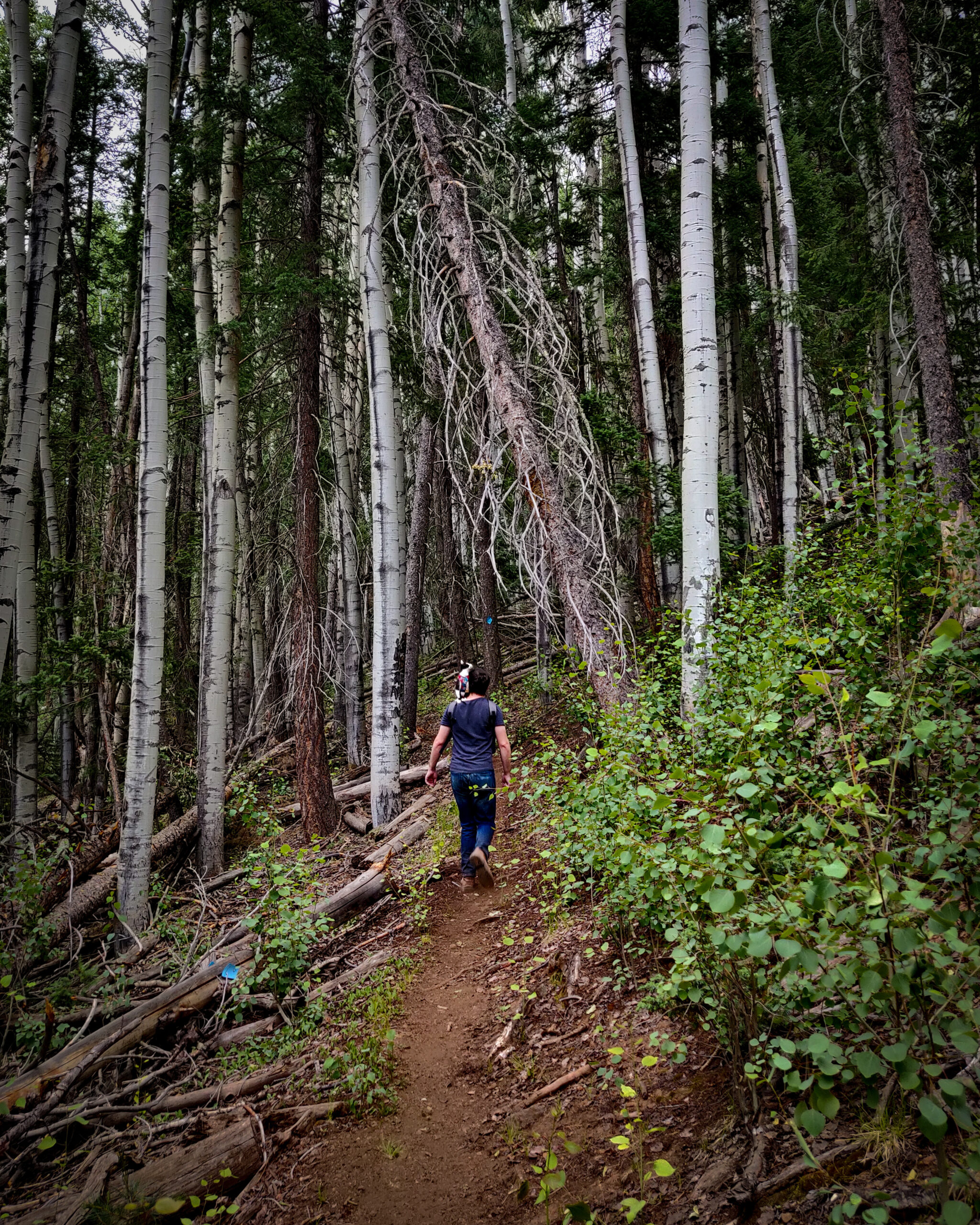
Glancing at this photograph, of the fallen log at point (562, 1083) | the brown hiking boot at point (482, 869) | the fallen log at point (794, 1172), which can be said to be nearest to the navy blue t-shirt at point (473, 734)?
the brown hiking boot at point (482, 869)

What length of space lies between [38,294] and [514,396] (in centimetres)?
471

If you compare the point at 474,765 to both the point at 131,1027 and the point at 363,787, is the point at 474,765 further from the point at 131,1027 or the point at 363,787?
the point at 363,787

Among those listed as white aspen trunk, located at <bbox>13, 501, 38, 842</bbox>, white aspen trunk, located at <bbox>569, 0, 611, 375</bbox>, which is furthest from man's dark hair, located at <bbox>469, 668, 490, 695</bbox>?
white aspen trunk, located at <bbox>569, 0, 611, 375</bbox>

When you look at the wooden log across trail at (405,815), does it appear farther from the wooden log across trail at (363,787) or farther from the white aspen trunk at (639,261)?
the white aspen trunk at (639,261)

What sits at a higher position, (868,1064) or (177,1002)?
(868,1064)

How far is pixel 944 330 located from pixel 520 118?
5908mm

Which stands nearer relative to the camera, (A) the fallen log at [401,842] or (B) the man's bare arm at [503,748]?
(B) the man's bare arm at [503,748]

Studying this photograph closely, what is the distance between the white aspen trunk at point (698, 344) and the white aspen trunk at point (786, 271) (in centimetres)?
530

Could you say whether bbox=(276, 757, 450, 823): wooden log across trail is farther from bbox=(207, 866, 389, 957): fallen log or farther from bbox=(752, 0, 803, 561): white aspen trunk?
bbox=(752, 0, 803, 561): white aspen trunk

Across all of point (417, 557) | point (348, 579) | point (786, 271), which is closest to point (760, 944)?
point (348, 579)

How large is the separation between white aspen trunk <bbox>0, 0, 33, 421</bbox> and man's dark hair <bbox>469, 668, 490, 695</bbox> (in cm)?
486

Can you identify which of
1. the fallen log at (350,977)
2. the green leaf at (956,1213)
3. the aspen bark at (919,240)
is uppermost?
the aspen bark at (919,240)

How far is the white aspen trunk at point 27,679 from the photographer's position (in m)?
7.64

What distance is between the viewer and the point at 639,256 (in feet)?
32.7
